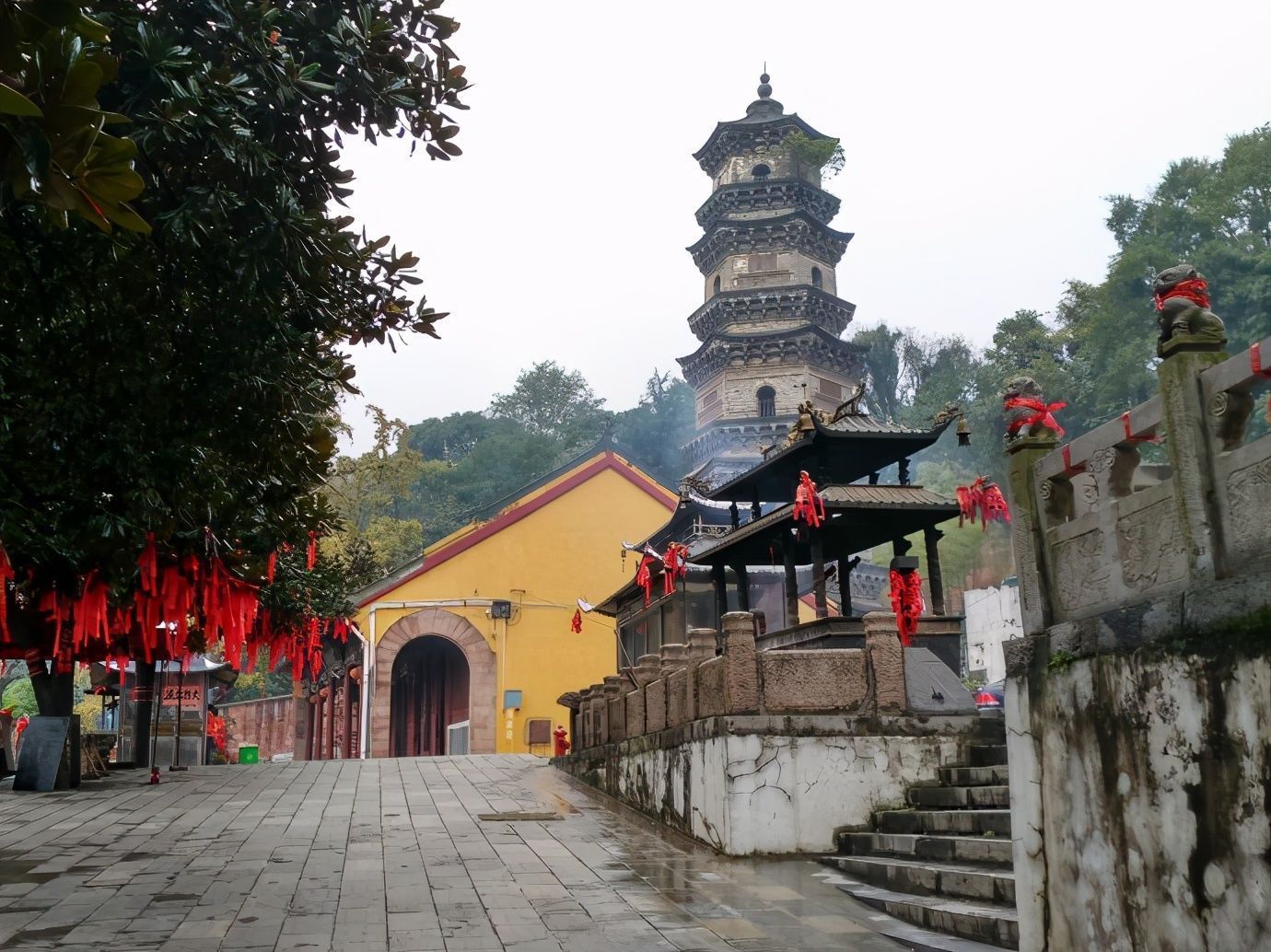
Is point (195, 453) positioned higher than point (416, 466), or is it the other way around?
point (416, 466)

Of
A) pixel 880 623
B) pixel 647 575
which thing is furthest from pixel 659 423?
pixel 880 623

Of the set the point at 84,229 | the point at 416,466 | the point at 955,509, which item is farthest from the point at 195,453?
the point at 416,466

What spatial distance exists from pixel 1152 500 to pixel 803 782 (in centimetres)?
542

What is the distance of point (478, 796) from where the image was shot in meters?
15.2

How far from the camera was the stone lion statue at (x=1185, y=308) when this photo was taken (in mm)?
5680

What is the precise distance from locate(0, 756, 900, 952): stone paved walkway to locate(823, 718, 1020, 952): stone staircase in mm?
346

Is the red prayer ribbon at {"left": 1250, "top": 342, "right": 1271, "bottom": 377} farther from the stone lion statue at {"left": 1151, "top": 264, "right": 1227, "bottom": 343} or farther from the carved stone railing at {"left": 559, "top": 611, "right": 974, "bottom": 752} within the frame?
the carved stone railing at {"left": 559, "top": 611, "right": 974, "bottom": 752}

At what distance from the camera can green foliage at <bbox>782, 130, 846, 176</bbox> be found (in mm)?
45750

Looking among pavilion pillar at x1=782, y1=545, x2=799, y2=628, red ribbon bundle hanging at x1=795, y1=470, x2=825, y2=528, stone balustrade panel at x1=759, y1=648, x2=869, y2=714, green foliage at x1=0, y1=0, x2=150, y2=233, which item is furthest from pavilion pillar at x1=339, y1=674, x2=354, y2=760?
green foliage at x1=0, y1=0, x2=150, y2=233

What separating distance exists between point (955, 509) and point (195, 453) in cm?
1031

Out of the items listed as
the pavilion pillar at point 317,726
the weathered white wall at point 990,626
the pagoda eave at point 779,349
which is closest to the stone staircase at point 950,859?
the weathered white wall at point 990,626

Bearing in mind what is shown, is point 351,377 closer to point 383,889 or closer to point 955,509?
point 383,889

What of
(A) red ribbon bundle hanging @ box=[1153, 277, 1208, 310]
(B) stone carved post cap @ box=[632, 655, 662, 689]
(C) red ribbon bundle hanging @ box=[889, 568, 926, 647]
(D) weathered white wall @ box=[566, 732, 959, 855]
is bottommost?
(D) weathered white wall @ box=[566, 732, 959, 855]

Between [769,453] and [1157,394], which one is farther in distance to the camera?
[769,453]
